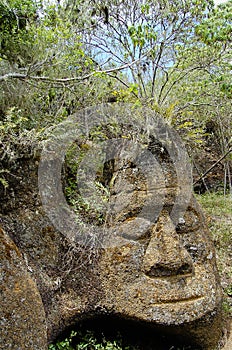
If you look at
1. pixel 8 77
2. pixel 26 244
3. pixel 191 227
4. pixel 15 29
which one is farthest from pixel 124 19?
pixel 26 244

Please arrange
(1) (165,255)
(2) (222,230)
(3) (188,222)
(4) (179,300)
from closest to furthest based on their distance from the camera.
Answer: (4) (179,300) → (1) (165,255) → (3) (188,222) → (2) (222,230)

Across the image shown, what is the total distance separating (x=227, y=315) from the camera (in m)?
4.92

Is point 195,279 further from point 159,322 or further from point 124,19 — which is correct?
point 124,19

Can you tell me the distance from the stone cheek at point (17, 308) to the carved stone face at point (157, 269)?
1.21 meters

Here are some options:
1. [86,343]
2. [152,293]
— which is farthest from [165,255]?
[86,343]

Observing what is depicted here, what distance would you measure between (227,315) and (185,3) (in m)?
7.39

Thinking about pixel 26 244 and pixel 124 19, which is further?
pixel 124 19

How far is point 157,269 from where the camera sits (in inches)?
161

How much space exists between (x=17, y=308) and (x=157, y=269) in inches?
70.4

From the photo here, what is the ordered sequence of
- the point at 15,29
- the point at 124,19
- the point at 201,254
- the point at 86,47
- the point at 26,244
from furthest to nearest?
1. the point at 124,19
2. the point at 86,47
3. the point at 15,29
4. the point at 201,254
5. the point at 26,244

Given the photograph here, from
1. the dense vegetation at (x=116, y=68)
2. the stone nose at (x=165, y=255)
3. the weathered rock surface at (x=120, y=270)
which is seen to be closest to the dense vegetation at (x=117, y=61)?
the dense vegetation at (x=116, y=68)

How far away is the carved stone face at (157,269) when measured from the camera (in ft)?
13.0

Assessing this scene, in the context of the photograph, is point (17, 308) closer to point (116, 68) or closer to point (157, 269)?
point (157, 269)

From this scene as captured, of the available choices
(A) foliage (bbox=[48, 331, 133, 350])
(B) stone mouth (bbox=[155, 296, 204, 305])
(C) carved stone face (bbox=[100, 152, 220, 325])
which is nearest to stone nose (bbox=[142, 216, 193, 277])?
(C) carved stone face (bbox=[100, 152, 220, 325])
